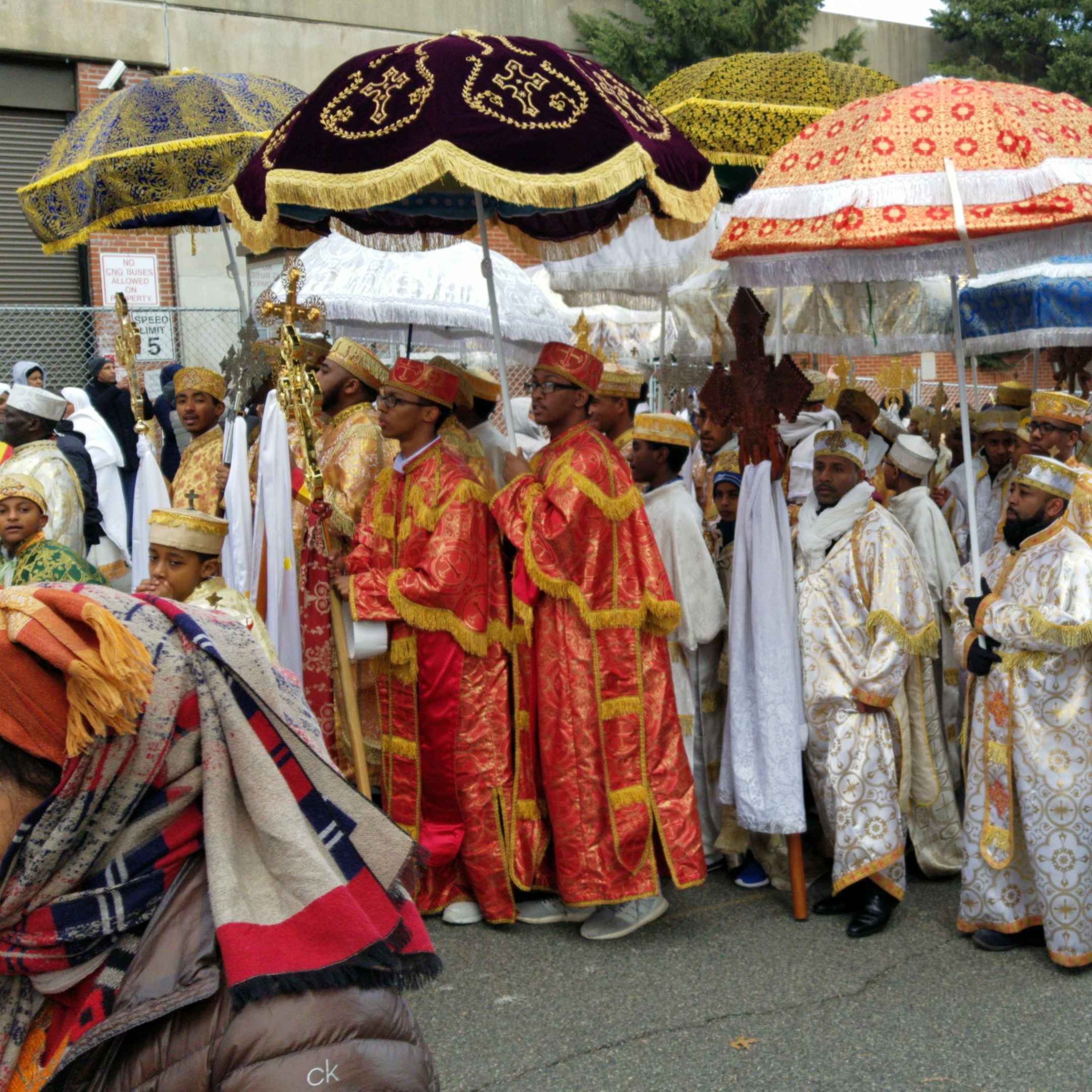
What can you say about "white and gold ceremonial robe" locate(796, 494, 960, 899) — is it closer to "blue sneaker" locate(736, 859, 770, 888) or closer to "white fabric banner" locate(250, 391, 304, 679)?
"blue sneaker" locate(736, 859, 770, 888)

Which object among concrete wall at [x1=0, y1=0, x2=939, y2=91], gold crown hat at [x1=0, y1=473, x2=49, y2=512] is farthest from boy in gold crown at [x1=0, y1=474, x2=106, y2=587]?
concrete wall at [x1=0, y1=0, x2=939, y2=91]

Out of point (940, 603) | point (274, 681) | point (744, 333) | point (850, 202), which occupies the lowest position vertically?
point (940, 603)

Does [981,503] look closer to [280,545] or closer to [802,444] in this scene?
[802,444]

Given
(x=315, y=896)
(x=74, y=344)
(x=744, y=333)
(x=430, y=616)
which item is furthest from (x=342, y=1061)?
(x=74, y=344)

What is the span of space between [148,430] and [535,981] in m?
3.47

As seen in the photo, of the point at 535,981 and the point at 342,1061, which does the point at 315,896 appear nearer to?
the point at 342,1061

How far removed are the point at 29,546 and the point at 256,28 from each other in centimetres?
1233

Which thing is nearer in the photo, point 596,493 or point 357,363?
point 596,493

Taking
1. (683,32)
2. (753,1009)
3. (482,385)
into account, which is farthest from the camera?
(683,32)

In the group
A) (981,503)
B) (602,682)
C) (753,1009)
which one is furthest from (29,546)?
(981,503)

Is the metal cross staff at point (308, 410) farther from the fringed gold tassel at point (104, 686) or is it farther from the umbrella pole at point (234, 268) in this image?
the fringed gold tassel at point (104, 686)

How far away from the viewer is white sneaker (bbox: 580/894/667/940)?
5426mm

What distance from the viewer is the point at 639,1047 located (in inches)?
174

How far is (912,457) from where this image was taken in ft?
22.5
